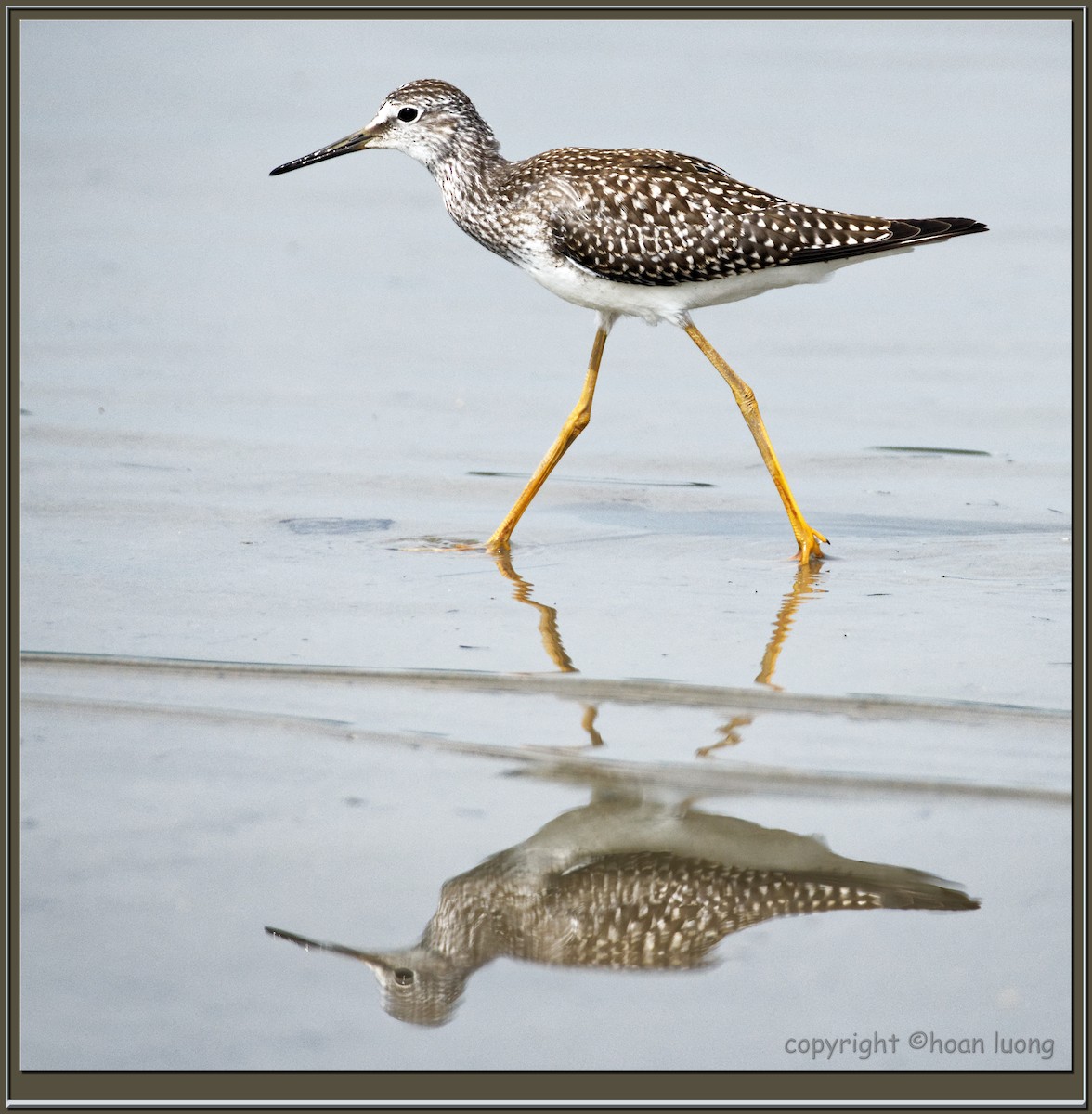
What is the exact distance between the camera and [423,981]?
445 centimetres

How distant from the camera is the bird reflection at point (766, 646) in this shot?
229 inches

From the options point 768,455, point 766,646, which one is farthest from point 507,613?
point 768,455

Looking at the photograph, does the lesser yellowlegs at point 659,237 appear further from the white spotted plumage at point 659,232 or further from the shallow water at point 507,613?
the shallow water at point 507,613

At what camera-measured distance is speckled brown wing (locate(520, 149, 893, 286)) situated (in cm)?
829

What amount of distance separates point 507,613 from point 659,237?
237 cm

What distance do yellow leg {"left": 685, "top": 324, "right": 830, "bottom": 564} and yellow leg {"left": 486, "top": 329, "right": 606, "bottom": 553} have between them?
0.59m

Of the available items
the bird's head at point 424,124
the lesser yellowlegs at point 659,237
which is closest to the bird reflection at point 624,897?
the lesser yellowlegs at point 659,237

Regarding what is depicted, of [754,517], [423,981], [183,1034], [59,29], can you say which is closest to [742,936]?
[423,981]

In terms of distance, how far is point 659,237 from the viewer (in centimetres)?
830

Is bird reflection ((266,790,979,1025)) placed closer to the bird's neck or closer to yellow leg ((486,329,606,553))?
yellow leg ((486,329,606,553))

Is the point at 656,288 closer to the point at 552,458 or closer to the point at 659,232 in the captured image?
the point at 659,232

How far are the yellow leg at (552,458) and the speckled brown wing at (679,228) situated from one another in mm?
633

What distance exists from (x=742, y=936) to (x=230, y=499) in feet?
16.9

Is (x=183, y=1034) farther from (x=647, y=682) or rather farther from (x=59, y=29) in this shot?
(x=59, y=29)
